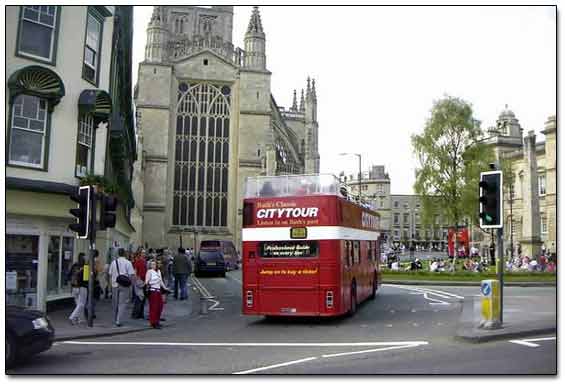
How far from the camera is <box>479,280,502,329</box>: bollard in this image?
41.3 ft

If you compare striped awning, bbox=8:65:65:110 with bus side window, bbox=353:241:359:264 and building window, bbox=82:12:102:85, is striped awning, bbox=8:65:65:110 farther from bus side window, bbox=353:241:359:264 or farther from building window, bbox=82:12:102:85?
bus side window, bbox=353:241:359:264

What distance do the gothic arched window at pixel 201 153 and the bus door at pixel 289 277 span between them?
160 feet

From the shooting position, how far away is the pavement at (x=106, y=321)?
44.7 ft

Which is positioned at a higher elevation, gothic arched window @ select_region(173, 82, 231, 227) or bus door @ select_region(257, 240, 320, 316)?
gothic arched window @ select_region(173, 82, 231, 227)

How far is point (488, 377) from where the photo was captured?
8.37m

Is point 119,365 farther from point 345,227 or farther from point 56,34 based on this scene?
point 56,34

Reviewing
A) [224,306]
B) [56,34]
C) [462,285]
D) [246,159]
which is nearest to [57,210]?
[56,34]

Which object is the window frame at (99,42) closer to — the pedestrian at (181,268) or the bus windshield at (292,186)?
the bus windshield at (292,186)

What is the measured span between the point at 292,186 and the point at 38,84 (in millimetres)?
6949

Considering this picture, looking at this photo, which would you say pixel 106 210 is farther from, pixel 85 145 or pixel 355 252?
pixel 355 252

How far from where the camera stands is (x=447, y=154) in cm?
4609

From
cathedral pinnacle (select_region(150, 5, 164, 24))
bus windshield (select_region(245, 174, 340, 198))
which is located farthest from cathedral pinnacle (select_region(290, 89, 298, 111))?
bus windshield (select_region(245, 174, 340, 198))

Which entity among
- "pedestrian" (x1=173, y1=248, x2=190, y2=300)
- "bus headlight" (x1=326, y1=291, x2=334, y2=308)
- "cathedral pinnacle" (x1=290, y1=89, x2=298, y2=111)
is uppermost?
"cathedral pinnacle" (x1=290, y1=89, x2=298, y2=111)

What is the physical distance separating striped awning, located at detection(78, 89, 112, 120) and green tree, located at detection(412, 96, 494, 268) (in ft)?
98.3
